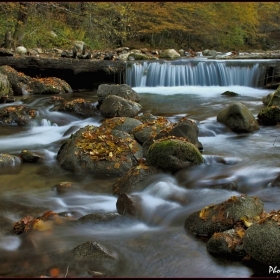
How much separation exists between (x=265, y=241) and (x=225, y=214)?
699mm

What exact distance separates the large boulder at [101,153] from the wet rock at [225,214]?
2371 mm

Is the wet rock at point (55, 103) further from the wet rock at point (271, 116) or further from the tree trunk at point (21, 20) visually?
the tree trunk at point (21, 20)

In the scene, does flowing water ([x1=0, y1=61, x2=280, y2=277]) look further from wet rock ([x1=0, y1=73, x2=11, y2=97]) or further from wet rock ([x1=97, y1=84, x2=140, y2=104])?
wet rock ([x1=0, y1=73, x2=11, y2=97])

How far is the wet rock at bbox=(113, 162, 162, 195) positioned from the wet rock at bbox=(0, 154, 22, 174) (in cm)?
206

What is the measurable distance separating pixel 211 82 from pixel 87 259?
14.3m

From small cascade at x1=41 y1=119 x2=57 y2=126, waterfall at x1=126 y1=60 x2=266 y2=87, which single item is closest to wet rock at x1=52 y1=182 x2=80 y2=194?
small cascade at x1=41 y1=119 x2=57 y2=126

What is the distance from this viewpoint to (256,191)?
17.0 feet

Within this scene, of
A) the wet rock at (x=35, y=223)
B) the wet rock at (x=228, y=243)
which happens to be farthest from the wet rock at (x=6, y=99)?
the wet rock at (x=228, y=243)

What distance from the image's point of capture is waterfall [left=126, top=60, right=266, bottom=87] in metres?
16.4

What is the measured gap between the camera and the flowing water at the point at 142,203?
333cm

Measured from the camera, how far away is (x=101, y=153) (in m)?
6.32

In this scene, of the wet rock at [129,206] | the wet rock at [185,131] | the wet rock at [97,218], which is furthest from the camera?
the wet rock at [185,131]

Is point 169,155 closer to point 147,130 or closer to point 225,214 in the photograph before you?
point 147,130

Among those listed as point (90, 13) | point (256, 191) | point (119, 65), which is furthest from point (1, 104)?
point (256, 191)
